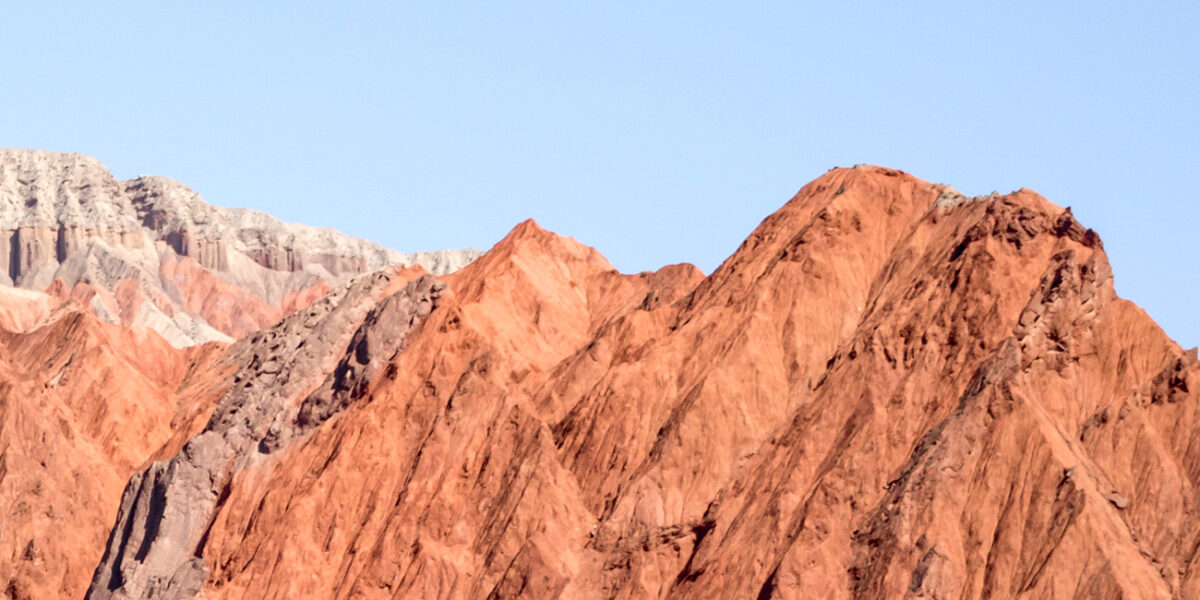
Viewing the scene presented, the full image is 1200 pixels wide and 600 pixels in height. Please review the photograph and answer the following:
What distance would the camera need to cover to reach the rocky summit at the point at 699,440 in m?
74.0

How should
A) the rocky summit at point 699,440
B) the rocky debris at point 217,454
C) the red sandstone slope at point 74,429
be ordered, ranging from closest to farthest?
the rocky summit at point 699,440, the rocky debris at point 217,454, the red sandstone slope at point 74,429

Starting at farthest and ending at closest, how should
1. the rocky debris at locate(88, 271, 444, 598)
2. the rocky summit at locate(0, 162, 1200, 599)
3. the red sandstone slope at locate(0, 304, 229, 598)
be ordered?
the red sandstone slope at locate(0, 304, 229, 598)
the rocky debris at locate(88, 271, 444, 598)
the rocky summit at locate(0, 162, 1200, 599)

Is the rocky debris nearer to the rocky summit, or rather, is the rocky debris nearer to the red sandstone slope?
the rocky summit

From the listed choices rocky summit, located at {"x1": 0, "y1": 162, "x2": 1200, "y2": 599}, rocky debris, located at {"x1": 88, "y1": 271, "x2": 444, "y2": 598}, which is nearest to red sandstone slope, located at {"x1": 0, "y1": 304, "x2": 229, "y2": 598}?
rocky summit, located at {"x1": 0, "y1": 162, "x2": 1200, "y2": 599}

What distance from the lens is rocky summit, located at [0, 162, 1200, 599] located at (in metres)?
74.0

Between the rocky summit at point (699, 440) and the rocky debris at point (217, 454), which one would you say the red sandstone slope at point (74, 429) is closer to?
the rocky summit at point (699, 440)

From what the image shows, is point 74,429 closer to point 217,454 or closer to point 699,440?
point 217,454

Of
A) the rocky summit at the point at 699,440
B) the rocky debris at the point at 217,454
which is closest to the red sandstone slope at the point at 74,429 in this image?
the rocky summit at the point at 699,440

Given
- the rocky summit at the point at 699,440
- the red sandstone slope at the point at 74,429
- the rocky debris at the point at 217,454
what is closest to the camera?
the rocky summit at the point at 699,440

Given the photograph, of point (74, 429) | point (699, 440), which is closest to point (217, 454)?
point (74, 429)

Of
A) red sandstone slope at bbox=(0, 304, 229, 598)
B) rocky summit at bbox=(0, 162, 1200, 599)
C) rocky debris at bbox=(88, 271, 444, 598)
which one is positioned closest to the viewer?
rocky summit at bbox=(0, 162, 1200, 599)

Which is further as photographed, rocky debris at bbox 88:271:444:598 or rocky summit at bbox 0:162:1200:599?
rocky debris at bbox 88:271:444:598

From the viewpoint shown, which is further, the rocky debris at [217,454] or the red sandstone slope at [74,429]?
the red sandstone slope at [74,429]

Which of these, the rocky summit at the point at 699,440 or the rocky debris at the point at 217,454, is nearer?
the rocky summit at the point at 699,440
